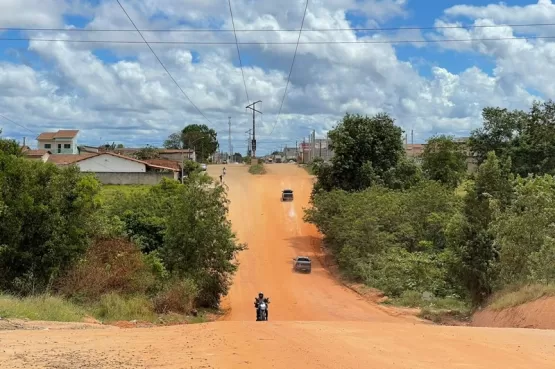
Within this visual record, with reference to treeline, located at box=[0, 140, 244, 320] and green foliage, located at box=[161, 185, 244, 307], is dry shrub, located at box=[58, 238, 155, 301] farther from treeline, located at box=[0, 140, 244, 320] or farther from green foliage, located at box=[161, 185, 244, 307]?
green foliage, located at box=[161, 185, 244, 307]

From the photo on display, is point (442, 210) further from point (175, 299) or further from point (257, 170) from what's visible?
point (257, 170)

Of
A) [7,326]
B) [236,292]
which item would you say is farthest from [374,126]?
[7,326]

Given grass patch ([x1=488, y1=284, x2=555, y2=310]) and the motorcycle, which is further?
the motorcycle

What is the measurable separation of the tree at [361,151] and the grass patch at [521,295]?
35.3 metres

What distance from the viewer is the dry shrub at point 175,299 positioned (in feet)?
81.7

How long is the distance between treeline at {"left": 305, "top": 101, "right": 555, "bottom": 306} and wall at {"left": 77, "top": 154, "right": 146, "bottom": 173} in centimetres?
3298

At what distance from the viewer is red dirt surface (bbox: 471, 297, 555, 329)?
17.6 metres

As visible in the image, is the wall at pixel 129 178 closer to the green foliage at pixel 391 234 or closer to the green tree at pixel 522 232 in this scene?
the green foliage at pixel 391 234

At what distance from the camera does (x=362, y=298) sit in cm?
3556

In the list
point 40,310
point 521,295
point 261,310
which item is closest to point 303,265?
point 261,310

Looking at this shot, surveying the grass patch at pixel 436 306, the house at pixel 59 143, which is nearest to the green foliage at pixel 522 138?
the grass patch at pixel 436 306

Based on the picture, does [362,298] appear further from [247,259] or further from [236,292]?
[247,259]

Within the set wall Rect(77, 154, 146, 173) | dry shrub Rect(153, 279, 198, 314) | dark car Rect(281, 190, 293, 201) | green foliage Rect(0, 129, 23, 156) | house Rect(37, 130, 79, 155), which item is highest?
house Rect(37, 130, 79, 155)

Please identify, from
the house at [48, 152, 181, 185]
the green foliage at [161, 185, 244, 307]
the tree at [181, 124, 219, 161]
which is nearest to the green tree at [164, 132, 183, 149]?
the tree at [181, 124, 219, 161]
